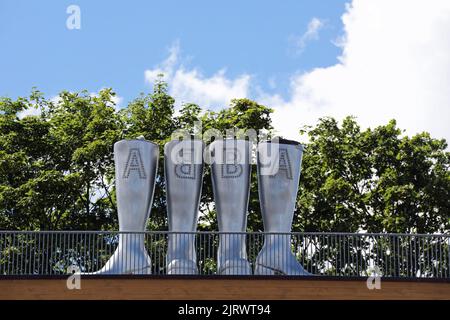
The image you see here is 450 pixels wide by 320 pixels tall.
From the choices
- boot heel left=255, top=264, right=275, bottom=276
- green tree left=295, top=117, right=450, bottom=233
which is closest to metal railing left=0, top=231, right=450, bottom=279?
boot heel left=255, top=264, right=275, bottom=276

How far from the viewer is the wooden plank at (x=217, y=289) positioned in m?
22.4

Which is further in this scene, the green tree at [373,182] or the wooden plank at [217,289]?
the green tree at [373,182]

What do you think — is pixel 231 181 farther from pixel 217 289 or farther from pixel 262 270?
pixel 217 289

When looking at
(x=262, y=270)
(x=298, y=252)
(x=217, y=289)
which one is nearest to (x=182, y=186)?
(x=262, y=270)

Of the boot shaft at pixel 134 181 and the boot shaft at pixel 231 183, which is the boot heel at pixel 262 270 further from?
the boot shaft at pixel 134 181

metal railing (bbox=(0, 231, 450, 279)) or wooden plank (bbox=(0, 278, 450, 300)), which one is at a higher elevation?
metal railing (bbox=(0, 231, 450, 279))

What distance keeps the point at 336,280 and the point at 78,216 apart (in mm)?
16943

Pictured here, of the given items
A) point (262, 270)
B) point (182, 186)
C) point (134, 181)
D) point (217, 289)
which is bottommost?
point (217, 289)

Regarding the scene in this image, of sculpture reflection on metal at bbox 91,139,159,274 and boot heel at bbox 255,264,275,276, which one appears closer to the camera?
boot heel at bbox 255,264,275,276

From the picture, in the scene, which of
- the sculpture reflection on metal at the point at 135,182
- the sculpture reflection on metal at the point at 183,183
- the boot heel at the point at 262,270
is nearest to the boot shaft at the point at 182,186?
the sculpture reflection on metal at the point at 183,183

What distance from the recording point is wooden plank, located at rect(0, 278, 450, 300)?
883 inches

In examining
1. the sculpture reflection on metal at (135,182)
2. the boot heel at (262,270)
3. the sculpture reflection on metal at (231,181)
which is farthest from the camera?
the sculpture reflection on metal at (231,181)

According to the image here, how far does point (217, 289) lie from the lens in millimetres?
Result: 22703

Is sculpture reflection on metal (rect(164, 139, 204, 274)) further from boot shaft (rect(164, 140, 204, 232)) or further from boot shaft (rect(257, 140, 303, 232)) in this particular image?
boot shaft (rect(257, 140, 303, 232))
